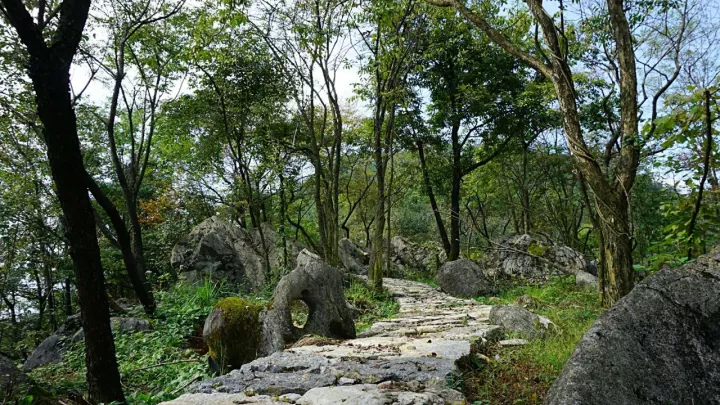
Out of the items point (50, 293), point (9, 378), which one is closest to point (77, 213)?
point (9, 378)

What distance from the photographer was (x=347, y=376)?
3201 millimetres

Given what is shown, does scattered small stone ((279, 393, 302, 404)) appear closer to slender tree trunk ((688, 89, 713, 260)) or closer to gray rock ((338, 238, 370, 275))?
slender tree trunk ((688, 89, 713, 260))

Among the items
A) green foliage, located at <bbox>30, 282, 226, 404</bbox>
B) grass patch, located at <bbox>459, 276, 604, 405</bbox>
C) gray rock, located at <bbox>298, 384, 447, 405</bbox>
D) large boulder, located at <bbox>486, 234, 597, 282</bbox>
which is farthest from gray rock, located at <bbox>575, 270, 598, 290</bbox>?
gray rock, located at <bbox>298, 384, 447, 405</bbox>

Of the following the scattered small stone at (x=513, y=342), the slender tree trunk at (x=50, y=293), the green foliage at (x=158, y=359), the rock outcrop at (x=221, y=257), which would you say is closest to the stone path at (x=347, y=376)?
the scattered small stone at (x=513, y=342)

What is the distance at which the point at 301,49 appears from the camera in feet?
38.1

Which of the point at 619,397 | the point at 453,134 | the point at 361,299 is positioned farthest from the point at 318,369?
the point at 453,134

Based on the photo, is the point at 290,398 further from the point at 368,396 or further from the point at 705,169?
the point at 705,169

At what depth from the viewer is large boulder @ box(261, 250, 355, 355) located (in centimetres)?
541

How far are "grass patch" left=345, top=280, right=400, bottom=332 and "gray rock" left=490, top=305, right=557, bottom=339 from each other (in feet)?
8.35

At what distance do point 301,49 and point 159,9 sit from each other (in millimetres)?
3433

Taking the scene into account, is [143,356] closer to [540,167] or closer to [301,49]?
[301,49]

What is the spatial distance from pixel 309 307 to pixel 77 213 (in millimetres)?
3100

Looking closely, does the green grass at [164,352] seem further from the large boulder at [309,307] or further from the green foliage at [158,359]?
the large boulder at [309,307]

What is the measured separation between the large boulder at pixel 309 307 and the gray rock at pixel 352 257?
12387 millimetres
